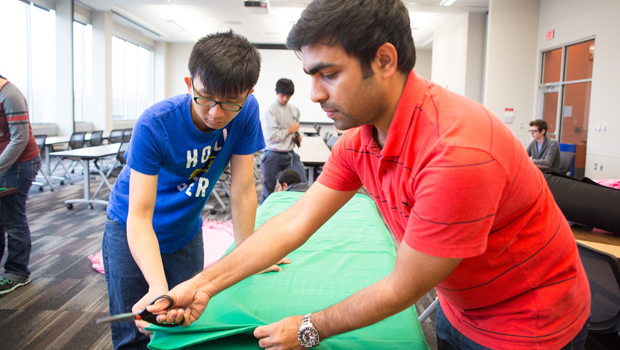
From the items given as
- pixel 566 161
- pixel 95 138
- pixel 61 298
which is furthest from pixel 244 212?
pixel 95 138

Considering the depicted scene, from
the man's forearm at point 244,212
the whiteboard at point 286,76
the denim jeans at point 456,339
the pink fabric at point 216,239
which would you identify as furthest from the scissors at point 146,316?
the whiteboard at point 286,76

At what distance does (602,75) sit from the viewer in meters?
5.89

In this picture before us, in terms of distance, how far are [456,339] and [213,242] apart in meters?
Answer: 2.97

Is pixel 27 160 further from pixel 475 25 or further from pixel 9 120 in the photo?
pixel 475 25

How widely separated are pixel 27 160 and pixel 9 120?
0.29m

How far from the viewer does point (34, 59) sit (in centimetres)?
819

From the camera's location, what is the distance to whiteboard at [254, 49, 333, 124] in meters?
13.2

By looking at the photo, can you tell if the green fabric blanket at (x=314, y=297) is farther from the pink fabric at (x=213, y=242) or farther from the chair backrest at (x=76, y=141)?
the chair backrest at (x=76, y=141)

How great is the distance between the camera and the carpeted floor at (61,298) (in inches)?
81.4

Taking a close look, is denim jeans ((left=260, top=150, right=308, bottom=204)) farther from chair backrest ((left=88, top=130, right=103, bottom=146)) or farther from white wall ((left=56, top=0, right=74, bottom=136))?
white wall ((left=56, top=0, right=74, bottom=136))

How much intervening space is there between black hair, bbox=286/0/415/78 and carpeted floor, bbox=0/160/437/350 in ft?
6.04

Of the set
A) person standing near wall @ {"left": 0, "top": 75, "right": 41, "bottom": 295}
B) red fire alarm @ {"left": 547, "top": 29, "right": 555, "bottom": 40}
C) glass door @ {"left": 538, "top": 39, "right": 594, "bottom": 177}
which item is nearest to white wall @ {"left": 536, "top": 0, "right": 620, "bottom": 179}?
glass door @ {"left": 538, "top": 39, "right": 594, "bottom": 177}

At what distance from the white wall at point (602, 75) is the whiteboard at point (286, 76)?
804cm

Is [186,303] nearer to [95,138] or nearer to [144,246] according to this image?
[144,246]
